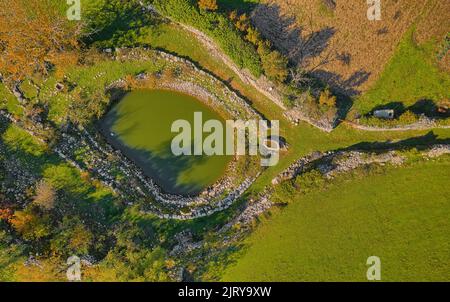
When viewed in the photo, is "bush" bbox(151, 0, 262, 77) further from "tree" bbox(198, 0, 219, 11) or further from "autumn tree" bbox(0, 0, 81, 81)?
"autumn tree" bbox(0, 0, 81, 81)

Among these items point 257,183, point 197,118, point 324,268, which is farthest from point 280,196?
point 197,118

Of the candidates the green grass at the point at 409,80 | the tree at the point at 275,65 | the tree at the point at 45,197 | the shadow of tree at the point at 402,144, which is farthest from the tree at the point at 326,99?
the tree at the point at 45,197

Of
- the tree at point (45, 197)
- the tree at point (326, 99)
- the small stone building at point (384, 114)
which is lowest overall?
the tree at point (45, 197)

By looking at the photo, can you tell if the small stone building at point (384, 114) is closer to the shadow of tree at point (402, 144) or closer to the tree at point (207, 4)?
the shadow of tree at point (402, 144)

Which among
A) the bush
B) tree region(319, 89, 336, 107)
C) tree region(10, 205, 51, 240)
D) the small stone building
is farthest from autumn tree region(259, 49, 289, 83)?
tree region(10, 205, 51, 240)

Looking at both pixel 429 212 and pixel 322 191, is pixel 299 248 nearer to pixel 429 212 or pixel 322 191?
pixel 322 191

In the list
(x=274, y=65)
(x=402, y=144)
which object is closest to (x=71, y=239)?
(x=274, y=65)

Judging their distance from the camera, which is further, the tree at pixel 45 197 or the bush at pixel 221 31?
the bush at pixel 221 31
